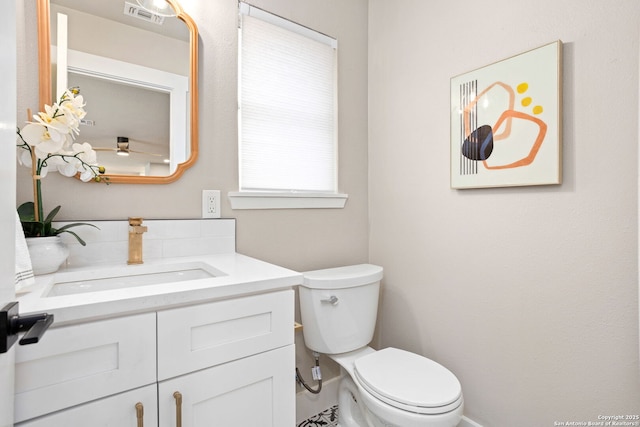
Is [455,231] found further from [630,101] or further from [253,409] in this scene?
[253,409]

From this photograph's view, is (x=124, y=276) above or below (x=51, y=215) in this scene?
below

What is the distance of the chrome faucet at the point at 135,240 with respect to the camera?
1.16 metres

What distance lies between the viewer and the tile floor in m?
1.62

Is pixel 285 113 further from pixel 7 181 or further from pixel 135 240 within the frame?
pixel 7 181

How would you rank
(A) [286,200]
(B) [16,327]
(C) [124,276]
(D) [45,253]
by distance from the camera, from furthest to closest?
(A) [286,200]
(C) [124,276]
(D) [45,253]
(B) [16,327]

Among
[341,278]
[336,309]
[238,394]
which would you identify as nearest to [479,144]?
[341,278]

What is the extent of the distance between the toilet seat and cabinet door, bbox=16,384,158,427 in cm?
78

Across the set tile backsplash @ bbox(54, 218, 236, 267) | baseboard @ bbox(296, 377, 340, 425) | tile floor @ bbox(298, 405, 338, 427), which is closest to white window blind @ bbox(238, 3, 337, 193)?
tile backsplash @ bbox(54, 218, 236, 267)

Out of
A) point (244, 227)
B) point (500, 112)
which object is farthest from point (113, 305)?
point (500, 112)

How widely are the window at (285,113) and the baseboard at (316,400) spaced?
98 centimetres

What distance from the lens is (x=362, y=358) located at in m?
1.42

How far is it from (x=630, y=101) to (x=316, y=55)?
4.43 ft

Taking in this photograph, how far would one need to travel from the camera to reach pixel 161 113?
1305mm

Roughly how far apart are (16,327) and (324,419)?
1576mm
